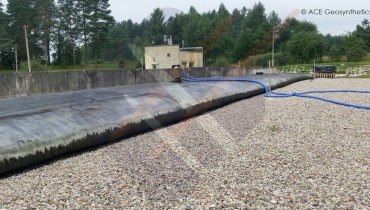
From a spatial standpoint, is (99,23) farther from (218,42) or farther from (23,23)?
(218,42)

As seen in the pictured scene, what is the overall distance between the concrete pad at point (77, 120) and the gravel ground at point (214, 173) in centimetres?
21

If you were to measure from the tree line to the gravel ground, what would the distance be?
37170 millimetres

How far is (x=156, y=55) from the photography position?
133 ft

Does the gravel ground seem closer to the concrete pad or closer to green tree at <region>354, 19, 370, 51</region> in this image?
the concrete pad

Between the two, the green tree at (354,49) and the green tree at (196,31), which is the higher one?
the green tree at (196,31)

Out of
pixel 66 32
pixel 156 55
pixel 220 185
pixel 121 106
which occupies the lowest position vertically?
pixel 220 185

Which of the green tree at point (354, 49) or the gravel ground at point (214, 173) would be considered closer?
the gravel ground at point (214, 173)

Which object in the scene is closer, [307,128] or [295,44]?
[307,128]

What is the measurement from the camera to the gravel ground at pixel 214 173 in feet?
11.3

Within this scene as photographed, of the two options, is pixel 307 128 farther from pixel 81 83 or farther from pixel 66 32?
pixel 66 32

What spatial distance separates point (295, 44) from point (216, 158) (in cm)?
6225

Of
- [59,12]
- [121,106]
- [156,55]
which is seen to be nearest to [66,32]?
[59,12]

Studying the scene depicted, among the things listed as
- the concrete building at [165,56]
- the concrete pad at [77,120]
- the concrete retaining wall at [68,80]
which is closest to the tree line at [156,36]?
the concrete building at [165,56]

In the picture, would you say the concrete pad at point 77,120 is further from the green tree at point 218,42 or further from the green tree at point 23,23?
the green tree at point 218,42
